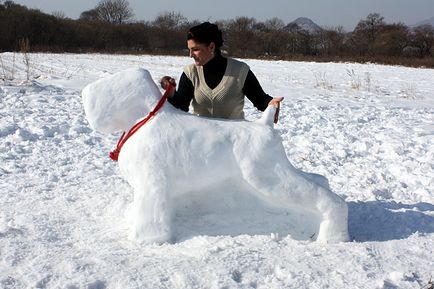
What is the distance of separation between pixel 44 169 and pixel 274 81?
9361 millimetres

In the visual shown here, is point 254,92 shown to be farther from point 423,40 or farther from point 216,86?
point 423,40

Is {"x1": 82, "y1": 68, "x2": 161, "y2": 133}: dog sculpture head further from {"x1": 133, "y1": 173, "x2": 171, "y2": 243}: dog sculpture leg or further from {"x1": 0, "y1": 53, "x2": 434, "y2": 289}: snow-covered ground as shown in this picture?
{"x1": 0, "y1": 53, "x2": 434, "y2": 289}: snow-covered ground

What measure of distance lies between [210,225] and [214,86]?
95 cm

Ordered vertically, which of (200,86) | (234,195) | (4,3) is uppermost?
(4,3)

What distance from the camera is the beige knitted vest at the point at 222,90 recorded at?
310 centimetres

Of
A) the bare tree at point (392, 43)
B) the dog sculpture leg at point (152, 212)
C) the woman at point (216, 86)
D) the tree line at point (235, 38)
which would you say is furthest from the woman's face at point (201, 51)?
the bare tree at point (392, 43)

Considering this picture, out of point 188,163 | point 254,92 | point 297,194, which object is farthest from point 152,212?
point 254,92

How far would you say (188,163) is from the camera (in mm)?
2627

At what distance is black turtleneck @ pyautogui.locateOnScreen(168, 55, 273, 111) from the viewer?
309cm

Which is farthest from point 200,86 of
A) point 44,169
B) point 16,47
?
point 16,47

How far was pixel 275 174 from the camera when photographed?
266cm

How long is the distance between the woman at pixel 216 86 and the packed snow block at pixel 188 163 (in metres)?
0.34

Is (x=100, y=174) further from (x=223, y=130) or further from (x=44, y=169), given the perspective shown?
(x=223, y=130)

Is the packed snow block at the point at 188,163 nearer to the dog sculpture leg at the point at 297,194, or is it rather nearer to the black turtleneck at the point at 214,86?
the dog sculpture leg at the point at 297,194
